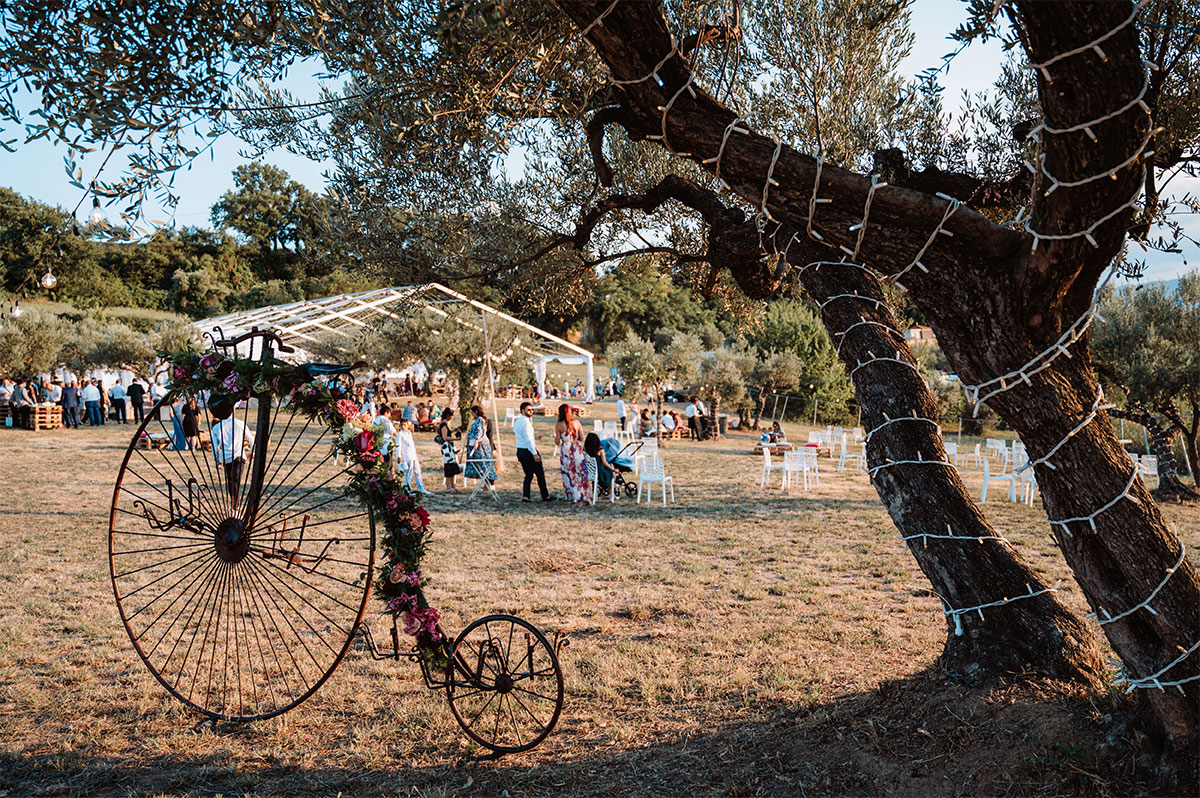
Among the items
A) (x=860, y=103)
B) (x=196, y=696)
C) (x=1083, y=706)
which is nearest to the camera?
(x=1083, y=706)

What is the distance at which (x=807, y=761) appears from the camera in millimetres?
3893

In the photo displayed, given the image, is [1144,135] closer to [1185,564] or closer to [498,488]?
[1185,564]

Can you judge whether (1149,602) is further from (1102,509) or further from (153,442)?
(153,442)

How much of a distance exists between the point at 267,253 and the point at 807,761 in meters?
59.4

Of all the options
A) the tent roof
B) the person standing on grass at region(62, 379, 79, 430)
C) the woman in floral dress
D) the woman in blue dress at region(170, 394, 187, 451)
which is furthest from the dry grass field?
the tent roof

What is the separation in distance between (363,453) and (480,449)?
9.83 meters

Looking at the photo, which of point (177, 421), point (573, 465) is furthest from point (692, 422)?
point (177, 421)

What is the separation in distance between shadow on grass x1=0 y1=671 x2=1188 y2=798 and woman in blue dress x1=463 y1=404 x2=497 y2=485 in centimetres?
903

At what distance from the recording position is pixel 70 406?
24.6m

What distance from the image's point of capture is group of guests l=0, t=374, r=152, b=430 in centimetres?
2372

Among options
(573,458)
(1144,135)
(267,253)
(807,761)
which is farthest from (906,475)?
(267,253)

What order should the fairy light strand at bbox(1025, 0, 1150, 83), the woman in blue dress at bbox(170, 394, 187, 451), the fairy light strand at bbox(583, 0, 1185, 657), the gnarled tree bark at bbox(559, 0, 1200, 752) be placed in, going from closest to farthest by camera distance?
the fairy light strand at bbox(1025, 0, 1150, 83) → the fairy light strand at bbox(583, 0, 1185, 657) → the gnarled tree bark at bbox(559, 0, 1200, 752) → the woman in blue dress at bbox(170, 394, 187, 451)

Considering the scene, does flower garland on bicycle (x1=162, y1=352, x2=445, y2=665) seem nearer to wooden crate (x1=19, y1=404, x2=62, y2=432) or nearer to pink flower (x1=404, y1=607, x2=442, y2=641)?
pink flower (x1=404, y1=607, x2=442, y2=641)

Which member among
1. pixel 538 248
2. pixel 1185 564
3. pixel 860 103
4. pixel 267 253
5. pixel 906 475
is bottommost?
pixel 1185 564
